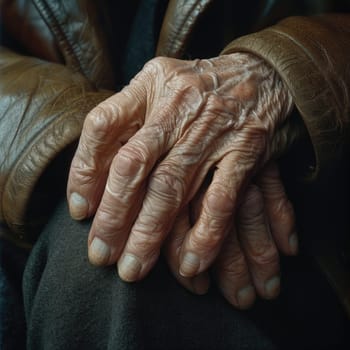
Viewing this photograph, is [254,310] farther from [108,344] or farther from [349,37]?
→ [349,37]

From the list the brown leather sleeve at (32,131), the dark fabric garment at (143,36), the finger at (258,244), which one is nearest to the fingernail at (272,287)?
the finger at (258,244)

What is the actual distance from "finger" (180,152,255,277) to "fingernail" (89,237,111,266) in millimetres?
94

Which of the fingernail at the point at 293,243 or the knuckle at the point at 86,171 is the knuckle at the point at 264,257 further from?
the knuckle at the point at 86,171

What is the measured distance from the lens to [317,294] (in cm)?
69

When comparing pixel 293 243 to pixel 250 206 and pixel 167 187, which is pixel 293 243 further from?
pixel 167 187

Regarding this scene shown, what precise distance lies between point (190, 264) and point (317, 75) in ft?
1.02

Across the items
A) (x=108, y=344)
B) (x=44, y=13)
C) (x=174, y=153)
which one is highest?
(x=44, y=13)

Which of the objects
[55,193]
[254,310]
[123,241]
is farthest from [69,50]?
[254,310]

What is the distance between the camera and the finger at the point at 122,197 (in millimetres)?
547

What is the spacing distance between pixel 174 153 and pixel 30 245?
0.31 metres

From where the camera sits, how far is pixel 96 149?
582 millimetres

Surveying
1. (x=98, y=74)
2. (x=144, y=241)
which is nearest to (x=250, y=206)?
(x=144, y=241)

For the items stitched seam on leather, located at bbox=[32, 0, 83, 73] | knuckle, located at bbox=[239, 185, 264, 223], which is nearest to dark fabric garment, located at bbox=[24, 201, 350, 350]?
knuckle, located at bbox=[239, 185, 264, 223]

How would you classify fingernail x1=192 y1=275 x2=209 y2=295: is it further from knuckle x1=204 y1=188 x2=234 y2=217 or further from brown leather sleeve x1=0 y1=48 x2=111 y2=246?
brown leather sleeve x1=0 y1=48 x2=111 y2=246
